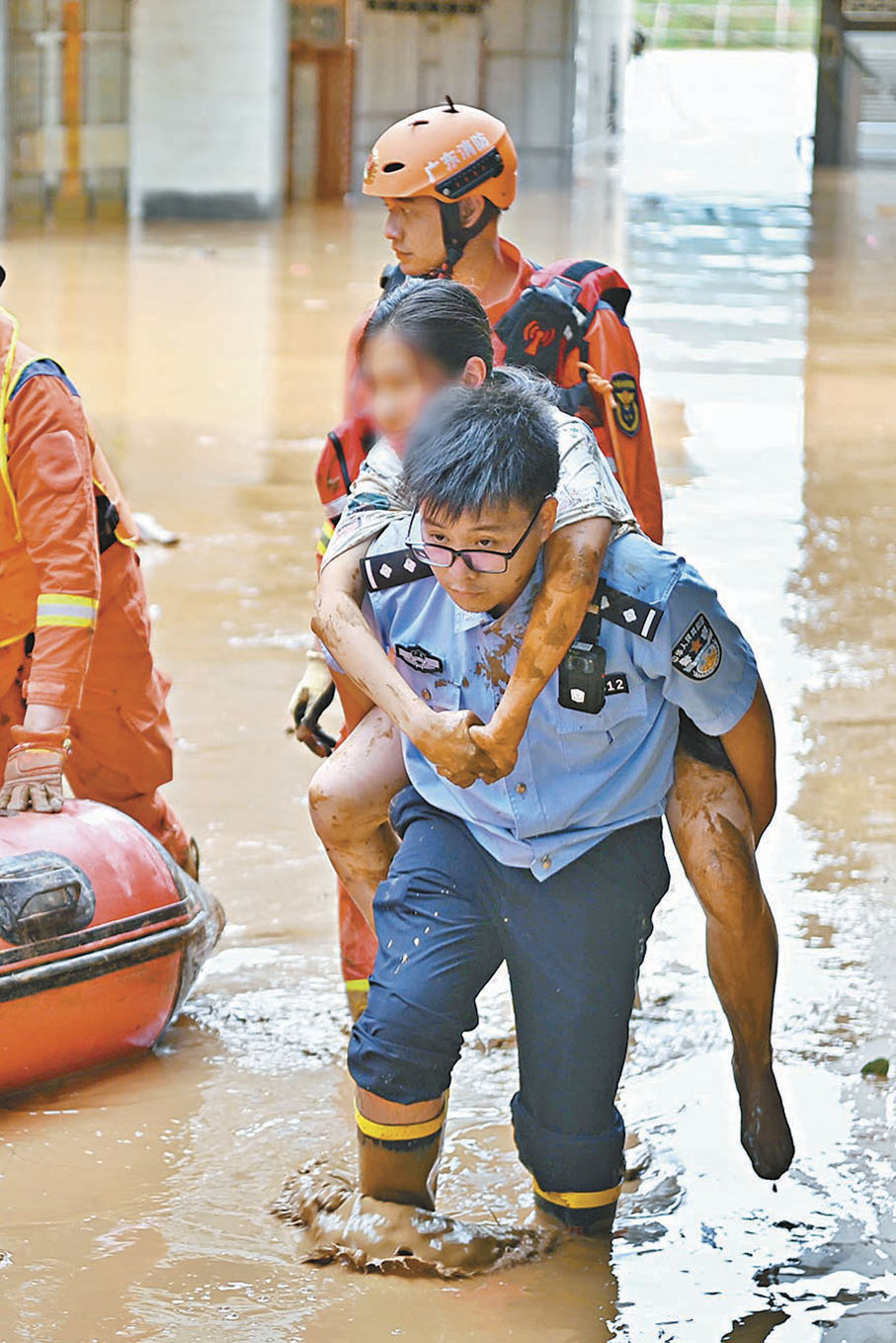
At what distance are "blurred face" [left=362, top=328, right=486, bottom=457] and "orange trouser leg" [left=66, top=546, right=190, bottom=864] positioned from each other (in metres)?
1.27

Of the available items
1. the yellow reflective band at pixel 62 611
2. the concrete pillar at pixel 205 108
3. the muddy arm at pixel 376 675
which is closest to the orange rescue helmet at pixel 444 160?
the muddy arm at pixel 376 675

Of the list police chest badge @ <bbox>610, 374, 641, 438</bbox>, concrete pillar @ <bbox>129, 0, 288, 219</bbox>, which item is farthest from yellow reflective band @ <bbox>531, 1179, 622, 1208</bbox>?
concrete pillar @ <bbox>129, 0, 288, 219</bbox>

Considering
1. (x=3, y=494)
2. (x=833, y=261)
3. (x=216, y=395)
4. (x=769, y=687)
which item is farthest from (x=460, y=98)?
(x=3, y=494)

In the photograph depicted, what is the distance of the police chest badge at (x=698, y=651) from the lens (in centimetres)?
291

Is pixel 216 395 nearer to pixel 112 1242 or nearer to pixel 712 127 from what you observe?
pixel 112 1242

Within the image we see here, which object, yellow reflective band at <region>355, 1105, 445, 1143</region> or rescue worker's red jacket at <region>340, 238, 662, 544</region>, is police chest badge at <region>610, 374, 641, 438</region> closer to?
rescue worker's red jacket at <region>340, 238, 662, 544</region>

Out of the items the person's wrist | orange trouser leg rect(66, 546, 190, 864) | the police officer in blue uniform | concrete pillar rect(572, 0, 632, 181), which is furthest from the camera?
concrete pillar rect(572, 0, 632, 181)

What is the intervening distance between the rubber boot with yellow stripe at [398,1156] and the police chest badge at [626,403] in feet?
4.31

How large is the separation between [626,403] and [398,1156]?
1451 millimetres

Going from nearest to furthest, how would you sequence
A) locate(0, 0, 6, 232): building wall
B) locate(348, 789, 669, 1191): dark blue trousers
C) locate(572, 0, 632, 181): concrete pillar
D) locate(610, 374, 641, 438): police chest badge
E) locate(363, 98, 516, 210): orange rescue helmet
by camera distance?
locate(348, 789, 669, 1191): dark blue trousers → locate(363, 98, 516, 210): orange rescue helmet → locate(610, 374, 641, 438): police chest badge → locate(0, 0, 6, 232): building wall → locate(572, 0, 632, 181): concrete pillar

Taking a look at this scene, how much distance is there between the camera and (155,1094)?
12.7 feet

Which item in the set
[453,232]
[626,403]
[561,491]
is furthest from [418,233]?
[561,491]

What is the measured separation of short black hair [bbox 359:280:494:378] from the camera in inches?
124

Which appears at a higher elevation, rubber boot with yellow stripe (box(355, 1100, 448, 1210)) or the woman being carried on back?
the woman being carried on back
